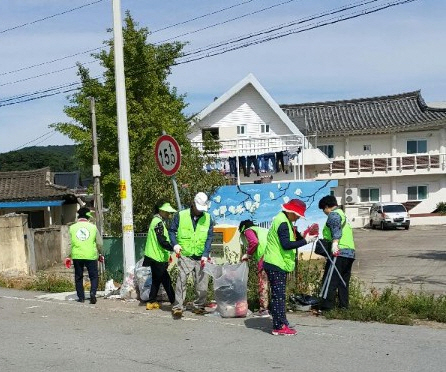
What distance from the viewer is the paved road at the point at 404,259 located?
1493 cm

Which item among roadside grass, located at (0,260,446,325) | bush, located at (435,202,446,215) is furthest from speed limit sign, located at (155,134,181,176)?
bush, located at (435,202,446,215)

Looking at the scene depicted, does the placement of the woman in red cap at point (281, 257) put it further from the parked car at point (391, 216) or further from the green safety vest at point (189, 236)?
the parked car at point (391, 216)

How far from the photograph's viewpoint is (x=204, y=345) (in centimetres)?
793

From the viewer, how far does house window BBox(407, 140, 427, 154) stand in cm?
4303

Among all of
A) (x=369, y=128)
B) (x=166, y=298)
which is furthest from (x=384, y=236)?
(x=166, y=298)

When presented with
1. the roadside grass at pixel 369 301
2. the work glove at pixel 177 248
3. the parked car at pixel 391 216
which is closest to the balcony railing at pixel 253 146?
the parked car at pixel 391 216

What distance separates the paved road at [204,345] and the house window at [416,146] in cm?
3554

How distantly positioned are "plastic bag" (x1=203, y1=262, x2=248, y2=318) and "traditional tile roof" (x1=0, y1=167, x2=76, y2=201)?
66.7ft

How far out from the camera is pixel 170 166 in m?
10.9

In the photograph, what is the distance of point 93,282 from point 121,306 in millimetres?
762

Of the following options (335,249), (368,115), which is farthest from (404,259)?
(368,115)

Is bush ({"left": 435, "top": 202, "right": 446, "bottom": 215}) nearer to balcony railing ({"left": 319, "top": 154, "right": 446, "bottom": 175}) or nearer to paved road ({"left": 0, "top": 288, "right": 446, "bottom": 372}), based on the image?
balcony railing ({"left": 319, "top": 154, "right": 446, "bottom": 175})

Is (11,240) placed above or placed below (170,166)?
below

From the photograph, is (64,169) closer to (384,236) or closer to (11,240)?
(384,236)
